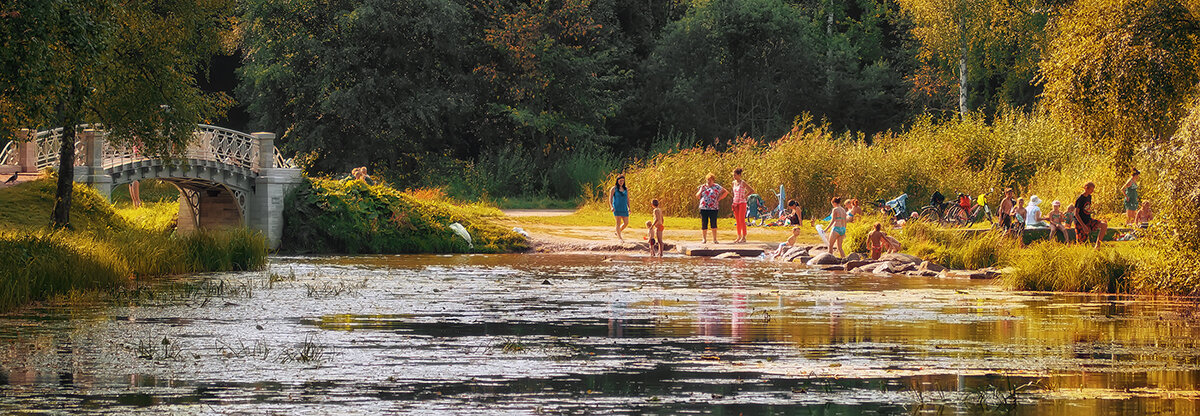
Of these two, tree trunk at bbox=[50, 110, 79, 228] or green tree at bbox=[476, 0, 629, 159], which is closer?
tree trunk at bbox=[50, 110, 79, 228]

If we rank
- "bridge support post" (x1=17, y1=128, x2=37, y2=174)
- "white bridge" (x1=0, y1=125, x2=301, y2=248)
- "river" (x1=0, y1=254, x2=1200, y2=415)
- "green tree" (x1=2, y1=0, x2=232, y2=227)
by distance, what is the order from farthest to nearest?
"white bridge" (x1=0, y1=125, x2=301, y2=248) → "bridge support post" (x1=17, y1=128, x2=37, y2=174) → "green tree" (x1=2, y1=0, x2=232, y2=227) → "river" (x1=0, y1=254, x2=1200, y2=415)

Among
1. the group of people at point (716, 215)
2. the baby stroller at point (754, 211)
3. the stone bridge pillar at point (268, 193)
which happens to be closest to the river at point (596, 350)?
the group of people at point (716, 215)

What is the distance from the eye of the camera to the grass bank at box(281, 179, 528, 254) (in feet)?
121

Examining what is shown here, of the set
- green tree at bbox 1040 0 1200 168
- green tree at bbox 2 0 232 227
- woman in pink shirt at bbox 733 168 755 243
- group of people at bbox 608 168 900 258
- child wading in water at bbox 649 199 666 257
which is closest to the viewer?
green tree at bbox 2 0 232 227

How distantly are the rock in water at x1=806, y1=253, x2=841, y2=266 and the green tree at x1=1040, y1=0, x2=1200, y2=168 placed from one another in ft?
16.7

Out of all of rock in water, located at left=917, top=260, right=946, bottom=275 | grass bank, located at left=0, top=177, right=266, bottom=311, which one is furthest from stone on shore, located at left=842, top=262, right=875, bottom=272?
grass bank, located at left=0, top=177, right=266, bottom=311

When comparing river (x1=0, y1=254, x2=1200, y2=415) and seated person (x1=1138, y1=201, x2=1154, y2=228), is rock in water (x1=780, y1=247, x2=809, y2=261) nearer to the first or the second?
river (x1=0, y1=254, x2=1200, y2=415)

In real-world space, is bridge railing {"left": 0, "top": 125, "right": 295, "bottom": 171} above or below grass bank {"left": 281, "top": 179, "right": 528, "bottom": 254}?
above

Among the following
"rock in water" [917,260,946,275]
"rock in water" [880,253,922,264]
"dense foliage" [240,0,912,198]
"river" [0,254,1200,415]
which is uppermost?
"dense foliage" [240,0,912,198]

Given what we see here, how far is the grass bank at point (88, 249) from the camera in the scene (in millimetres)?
20375

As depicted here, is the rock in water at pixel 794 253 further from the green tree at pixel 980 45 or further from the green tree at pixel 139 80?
the green tree at pixel 980 45

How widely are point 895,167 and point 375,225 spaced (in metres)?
13.8

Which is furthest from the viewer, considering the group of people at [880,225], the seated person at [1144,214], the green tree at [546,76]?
the green tree at [546,76]

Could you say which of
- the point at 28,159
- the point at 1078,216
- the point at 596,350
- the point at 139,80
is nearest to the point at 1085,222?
the point at 1078,216
